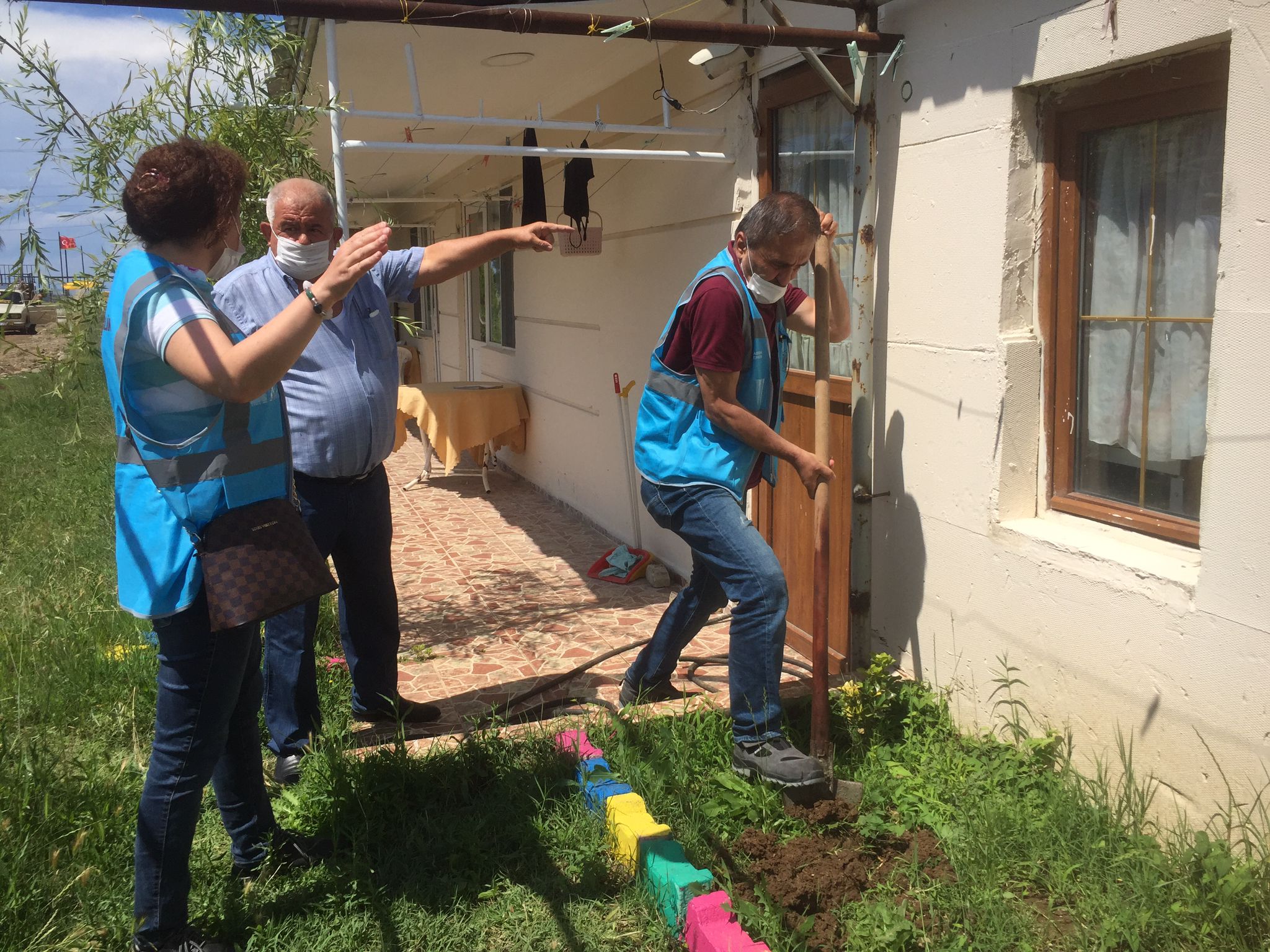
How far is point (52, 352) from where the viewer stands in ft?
13.9

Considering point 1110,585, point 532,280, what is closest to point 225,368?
point 1110,585

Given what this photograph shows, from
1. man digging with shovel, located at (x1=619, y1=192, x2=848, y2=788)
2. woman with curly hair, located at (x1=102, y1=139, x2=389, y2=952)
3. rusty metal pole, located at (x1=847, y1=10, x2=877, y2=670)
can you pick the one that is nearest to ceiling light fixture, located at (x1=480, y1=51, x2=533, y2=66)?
rusty metal pole, located at (x1=847, y1=10, x2=877, y2=670)

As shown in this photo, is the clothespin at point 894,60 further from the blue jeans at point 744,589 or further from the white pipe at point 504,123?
the blue jeans at point 744,589

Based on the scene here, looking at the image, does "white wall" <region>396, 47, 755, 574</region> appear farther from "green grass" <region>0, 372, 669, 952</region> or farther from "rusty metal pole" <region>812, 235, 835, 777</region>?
"green grass" <region>0, 372, 669, 952</region>

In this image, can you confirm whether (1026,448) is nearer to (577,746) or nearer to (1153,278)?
(1153,278)

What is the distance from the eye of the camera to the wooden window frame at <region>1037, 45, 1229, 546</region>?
9.59ft

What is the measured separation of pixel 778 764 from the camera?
10.5 feet

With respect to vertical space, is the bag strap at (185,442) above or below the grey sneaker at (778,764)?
above

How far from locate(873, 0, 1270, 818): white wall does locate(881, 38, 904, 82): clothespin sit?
0.05m

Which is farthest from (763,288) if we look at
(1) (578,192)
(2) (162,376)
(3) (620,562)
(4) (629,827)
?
(1) (578,192)

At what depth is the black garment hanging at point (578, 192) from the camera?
6812 millimetres

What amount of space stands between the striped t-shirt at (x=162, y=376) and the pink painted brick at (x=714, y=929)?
1.75m

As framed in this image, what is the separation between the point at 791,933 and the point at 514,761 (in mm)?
1218

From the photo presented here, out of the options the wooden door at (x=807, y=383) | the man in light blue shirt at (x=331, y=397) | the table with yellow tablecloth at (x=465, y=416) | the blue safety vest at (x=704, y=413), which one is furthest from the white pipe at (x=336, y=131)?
the table with yellow tablecloth at (x=465, y=416)
